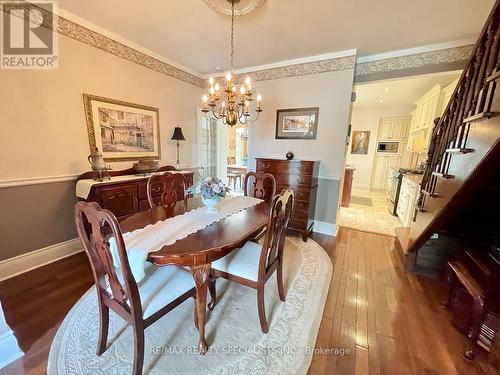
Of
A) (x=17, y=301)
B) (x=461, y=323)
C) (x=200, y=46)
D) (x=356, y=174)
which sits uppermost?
(x=200, y=46)

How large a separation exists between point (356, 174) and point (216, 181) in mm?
6832

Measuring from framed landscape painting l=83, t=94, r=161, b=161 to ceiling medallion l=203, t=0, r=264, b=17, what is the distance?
1765 millimetres

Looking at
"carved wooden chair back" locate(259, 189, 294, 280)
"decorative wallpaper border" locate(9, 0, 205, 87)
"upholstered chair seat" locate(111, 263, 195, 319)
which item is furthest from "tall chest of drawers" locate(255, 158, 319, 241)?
"decorative wallpaper border" locate(9, 0, 205, 87)

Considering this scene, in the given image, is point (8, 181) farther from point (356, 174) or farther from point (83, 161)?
point (356, 174)

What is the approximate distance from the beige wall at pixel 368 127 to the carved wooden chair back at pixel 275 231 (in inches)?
228

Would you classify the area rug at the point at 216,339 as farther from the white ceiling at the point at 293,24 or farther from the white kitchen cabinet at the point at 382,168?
the white kitchen cabinet at the point at 382,168

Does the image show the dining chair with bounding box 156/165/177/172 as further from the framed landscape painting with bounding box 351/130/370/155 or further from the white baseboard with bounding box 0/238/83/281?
the framed landscape painting with bounding box 351/130/370/155

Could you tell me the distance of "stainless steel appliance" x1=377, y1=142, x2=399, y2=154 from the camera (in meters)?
6.61

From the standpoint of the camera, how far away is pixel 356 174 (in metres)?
7.34

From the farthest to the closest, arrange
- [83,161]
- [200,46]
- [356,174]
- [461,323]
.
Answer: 1. [356,174]
2. [200,46]
3. [83,161]
4. [461,323]

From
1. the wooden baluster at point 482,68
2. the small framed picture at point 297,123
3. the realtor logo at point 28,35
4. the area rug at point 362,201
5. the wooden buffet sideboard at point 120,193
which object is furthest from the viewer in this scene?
the area rug at point 362,201

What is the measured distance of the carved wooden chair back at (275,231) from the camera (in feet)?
4.57

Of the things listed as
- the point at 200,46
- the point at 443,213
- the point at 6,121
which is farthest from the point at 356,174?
the point at 6,121

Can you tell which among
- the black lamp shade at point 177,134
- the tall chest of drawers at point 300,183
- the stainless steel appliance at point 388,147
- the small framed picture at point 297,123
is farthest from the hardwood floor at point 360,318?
the stainless steel appliance at point 388,147
